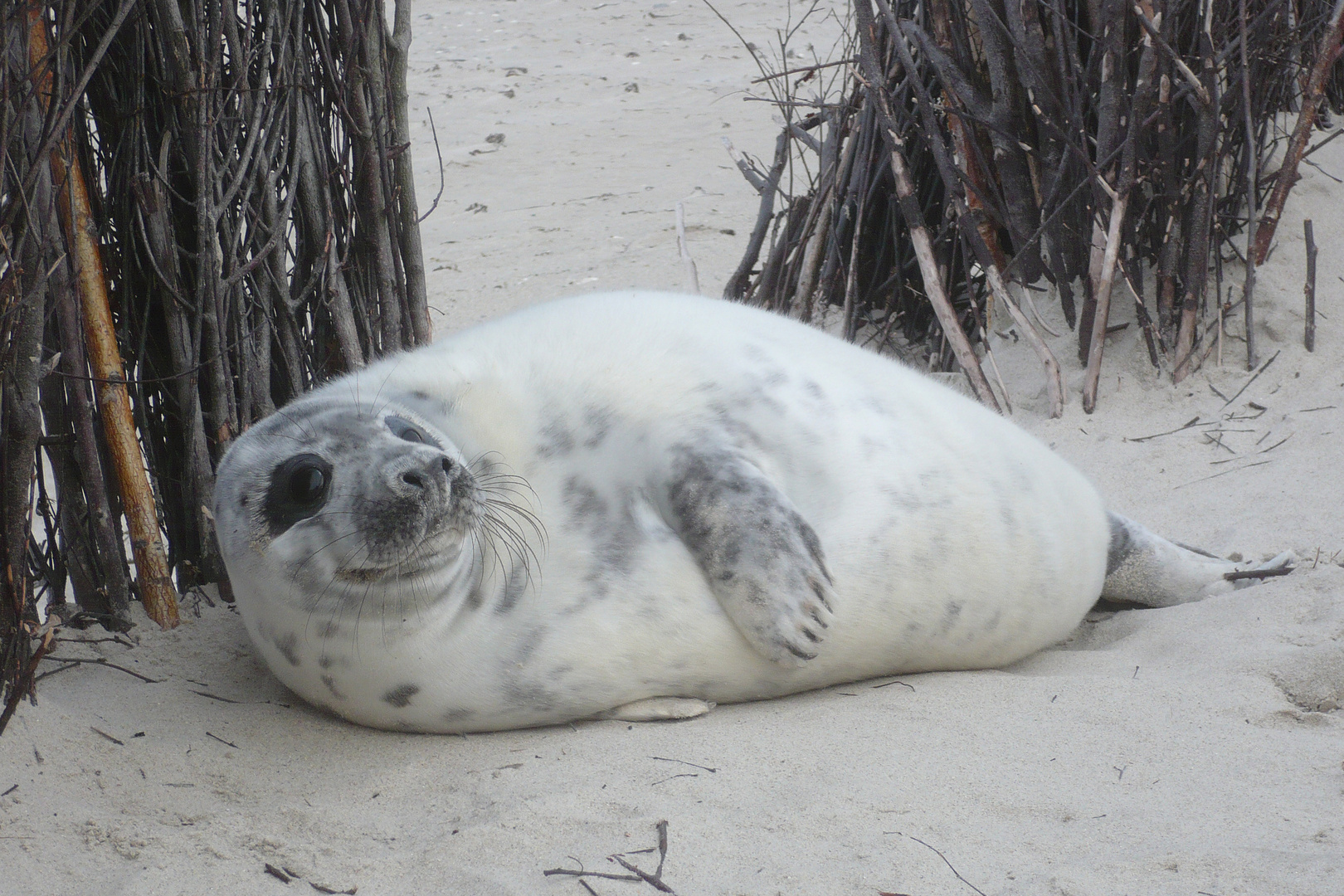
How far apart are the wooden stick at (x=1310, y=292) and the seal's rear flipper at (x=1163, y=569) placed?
1145 mm

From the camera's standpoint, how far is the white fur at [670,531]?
2.24 meters

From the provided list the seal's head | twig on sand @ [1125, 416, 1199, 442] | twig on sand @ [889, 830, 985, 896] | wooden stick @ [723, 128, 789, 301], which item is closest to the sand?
twig on sand @ [889, 830, 985, 896]

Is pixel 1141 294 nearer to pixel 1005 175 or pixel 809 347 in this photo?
pixel 1005 175

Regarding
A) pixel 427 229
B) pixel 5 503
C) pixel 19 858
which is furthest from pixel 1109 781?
pixel 427 229

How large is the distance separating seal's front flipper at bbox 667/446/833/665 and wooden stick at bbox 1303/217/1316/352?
7.59 feet

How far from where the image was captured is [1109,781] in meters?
1.98

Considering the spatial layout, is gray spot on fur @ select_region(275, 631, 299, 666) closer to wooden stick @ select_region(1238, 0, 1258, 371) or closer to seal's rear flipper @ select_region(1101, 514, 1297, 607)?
seal's rear flipper @ select_region(1101, 514, 1297, 607)

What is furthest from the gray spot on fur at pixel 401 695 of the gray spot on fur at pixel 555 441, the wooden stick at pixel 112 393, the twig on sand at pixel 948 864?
the twig on sand at pixel 948 864

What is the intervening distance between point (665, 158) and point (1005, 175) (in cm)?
448

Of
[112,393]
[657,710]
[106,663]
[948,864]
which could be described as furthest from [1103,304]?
[106,663]

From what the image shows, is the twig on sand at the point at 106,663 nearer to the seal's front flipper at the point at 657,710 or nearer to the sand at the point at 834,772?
the sand at the point at 834,772

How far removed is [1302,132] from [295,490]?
3.19 metres

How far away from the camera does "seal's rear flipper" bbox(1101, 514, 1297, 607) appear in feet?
9.65

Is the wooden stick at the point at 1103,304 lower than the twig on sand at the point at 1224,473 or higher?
higher
